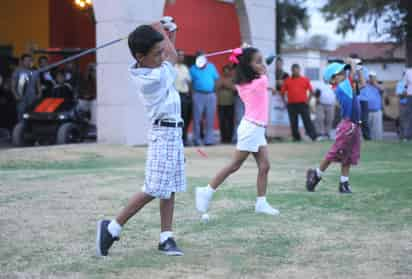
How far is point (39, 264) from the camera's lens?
17.6 ft

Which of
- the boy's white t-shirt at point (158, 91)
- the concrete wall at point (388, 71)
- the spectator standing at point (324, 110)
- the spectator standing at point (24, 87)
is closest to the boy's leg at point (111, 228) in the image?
the boy's white t-shirt at point (158, 91)

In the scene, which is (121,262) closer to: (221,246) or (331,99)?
(221,246)

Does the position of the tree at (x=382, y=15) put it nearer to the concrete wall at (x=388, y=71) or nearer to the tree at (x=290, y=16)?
the tree at (x=290, y=16)

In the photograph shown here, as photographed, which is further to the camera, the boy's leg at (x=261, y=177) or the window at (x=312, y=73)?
the window at (x=312, y=73)

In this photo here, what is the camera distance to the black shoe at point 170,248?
5.66m

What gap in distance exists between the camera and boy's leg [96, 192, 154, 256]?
220 inches

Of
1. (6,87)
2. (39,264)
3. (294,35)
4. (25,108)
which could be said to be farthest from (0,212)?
(294,35)

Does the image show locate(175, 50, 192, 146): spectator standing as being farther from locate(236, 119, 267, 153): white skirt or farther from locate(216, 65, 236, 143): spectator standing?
locate(236, 119, 267, 153): white skirt

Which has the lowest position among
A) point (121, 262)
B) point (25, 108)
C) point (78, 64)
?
point (121, 262)

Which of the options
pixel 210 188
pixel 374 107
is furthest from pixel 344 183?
pixel 374 107

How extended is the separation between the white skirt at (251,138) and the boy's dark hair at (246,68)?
1.47 feet

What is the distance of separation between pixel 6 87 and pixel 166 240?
45.0 ft

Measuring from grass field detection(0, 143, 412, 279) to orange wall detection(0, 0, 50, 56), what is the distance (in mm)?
10046

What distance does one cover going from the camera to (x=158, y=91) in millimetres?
5719
